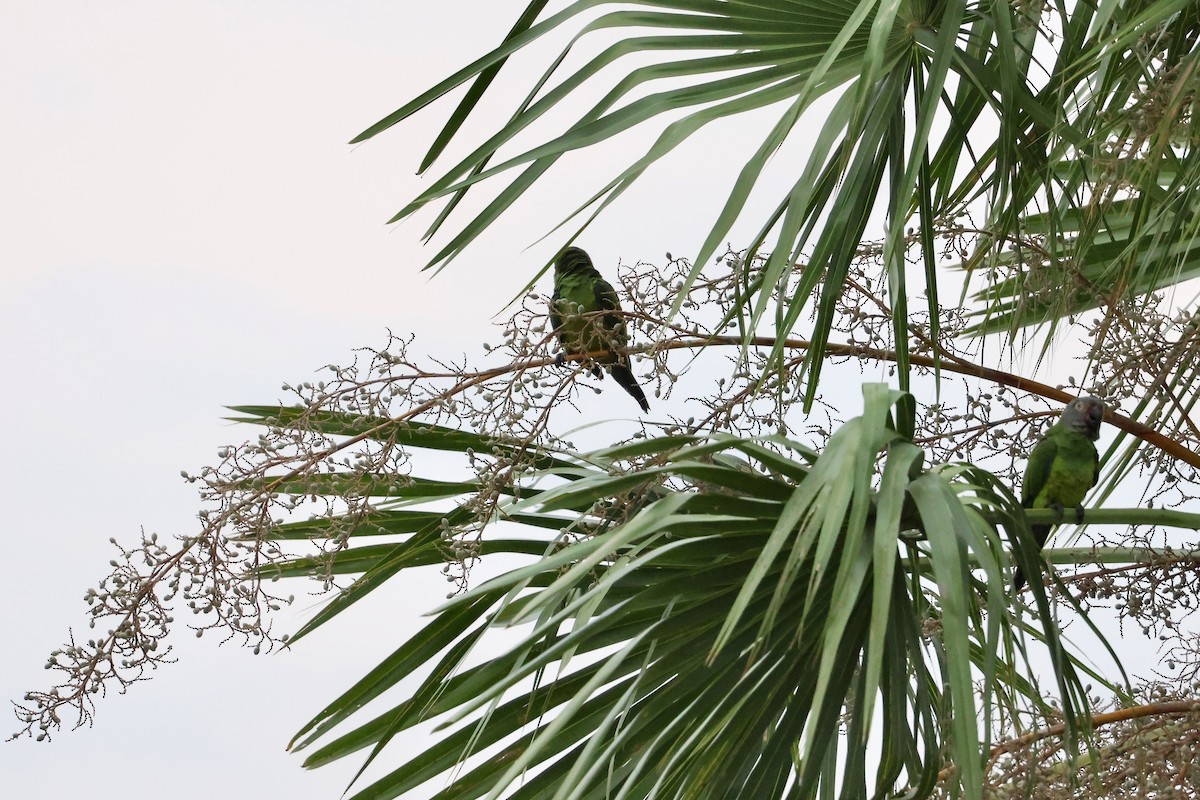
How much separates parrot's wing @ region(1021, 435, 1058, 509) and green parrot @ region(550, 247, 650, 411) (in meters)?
1.08

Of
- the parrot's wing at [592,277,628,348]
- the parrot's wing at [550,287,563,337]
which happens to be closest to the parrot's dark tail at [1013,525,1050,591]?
the parrot's wing at [592,277,628,348]

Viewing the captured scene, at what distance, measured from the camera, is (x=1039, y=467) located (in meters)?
2.99

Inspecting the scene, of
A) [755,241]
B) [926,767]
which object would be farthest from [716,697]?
[755,241]

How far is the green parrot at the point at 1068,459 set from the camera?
286cm

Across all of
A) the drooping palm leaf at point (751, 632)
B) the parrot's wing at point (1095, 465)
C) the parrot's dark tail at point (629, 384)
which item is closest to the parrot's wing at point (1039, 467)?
the parrot's wing at point (1095, 465)

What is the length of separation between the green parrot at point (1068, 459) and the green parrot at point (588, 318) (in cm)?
110

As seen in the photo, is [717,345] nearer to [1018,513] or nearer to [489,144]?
[489,144]

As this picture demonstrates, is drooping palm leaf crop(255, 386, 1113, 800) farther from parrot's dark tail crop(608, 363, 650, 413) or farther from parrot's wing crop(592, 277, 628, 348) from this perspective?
parrot's dark tail crop(608, 363, 650, 413)

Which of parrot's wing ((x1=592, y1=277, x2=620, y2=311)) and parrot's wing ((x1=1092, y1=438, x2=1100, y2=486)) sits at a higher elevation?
parrot's wing ((x1=592, y1=277, x2=620, y2=311))

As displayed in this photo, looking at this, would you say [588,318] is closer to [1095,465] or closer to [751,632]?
[751,632]

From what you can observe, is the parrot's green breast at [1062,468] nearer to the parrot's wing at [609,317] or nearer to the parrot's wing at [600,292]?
the parrot's wing at [609,317]

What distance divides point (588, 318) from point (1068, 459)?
Answer: 4.19 feet

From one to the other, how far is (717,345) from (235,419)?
1242 millimetres

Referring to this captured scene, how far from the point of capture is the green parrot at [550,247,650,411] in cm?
274
